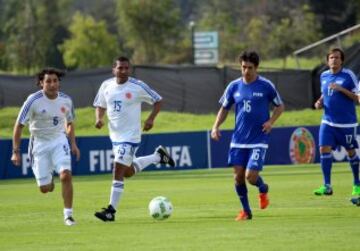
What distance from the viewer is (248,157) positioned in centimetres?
1550

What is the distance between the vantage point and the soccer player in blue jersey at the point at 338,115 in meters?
19.0

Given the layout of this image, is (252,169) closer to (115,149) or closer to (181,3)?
(115,149)

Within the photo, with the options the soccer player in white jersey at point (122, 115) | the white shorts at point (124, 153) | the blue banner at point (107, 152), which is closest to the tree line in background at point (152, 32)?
the blue banner at point (107, 152)

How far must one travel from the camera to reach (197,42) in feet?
214

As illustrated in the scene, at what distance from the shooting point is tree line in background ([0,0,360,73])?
67.6 metres

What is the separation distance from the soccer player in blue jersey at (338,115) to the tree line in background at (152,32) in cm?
4299

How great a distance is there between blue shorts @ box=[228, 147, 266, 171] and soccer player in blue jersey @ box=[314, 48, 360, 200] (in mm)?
3966

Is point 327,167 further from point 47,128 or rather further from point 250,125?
point 47,128

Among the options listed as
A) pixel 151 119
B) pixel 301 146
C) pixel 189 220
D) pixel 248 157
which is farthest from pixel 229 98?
pixel 301 146

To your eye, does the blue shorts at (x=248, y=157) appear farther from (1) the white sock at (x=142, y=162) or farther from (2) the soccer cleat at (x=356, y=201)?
(1) the white sock at (x=142, y=162)

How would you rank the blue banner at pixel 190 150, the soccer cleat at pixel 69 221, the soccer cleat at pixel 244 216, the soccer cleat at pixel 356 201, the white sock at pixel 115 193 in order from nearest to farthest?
the soccer cleat at pixel 69 221
the soccer cleat at pixel 244 216
the white sock at pixel 115 193
the soccer cleat at pixel 356 201
the blue banner at pixel 190 150

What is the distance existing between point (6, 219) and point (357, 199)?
5449mm

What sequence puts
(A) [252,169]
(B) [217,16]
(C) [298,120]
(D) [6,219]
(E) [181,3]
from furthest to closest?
(E) [181,3], (B) [217,16], (C) [298,120], (D) [6,219], (A) [252,169]

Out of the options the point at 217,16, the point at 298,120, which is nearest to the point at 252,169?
the point at 298,120
